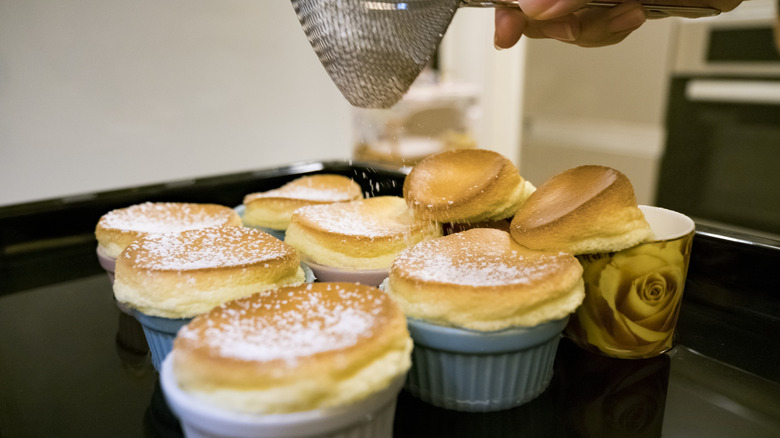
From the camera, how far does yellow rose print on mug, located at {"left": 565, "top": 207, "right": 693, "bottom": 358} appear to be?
0.66 m

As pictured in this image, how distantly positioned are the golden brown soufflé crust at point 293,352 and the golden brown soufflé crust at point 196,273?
69mm

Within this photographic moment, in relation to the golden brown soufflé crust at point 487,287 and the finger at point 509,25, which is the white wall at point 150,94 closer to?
the finger at point 509,25

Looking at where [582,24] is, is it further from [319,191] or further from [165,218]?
[165,218]

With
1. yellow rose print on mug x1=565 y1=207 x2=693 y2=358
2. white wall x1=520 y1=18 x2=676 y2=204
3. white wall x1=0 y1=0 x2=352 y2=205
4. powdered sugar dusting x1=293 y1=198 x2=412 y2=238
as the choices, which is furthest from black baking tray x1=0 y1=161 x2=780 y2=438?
white wall x1=520 y1=18 x2=676 y2=204

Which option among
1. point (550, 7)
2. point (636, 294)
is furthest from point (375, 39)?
point (636, 294)

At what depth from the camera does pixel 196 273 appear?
2.07 feet

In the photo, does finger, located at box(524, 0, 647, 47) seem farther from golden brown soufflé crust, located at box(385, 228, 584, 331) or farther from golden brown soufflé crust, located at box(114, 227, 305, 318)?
golden brown soufflé crust, located at box(114, 227, 305, 318)

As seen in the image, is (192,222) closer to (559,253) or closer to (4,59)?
(559,253)

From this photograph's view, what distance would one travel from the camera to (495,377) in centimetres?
61

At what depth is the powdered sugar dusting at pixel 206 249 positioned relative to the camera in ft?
2.20

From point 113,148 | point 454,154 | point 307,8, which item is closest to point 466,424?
point 454,154

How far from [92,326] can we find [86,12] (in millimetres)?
1106

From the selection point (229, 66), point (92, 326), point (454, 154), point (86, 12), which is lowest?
point (92, 326)

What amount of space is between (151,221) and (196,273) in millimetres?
367
